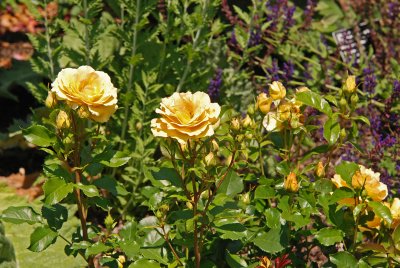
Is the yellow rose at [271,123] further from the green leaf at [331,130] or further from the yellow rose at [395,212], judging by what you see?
the yellow rose at [395,212]

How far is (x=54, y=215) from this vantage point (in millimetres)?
1858

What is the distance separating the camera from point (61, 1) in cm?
390

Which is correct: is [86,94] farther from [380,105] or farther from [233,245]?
[380,105]

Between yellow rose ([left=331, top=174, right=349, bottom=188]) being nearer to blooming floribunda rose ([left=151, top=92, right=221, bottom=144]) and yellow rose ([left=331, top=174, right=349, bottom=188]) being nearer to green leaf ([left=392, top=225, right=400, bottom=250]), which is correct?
green leaf ([left=392, top=225, right=400, bottom=250])

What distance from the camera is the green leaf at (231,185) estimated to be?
188cm

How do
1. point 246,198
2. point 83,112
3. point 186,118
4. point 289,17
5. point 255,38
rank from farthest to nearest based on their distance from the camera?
1. point 289,17
2. point 255,38
3. point 246,198
4. point 83,112
5. point 186,118

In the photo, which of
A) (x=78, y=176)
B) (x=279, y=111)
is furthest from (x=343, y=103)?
(x=78, y=176)

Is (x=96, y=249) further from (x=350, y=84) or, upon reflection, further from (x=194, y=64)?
(x=194, y=64)

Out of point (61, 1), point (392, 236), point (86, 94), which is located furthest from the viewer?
point (61, 1)

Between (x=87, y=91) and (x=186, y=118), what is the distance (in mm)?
283

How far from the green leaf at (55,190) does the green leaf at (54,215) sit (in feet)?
0.55

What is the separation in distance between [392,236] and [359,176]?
0.22m

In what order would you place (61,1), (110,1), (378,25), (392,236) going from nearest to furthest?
(392,236) → (110,1) → (378,25) → (61,1)

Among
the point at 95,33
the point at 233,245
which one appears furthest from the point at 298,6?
the point at 233,245
